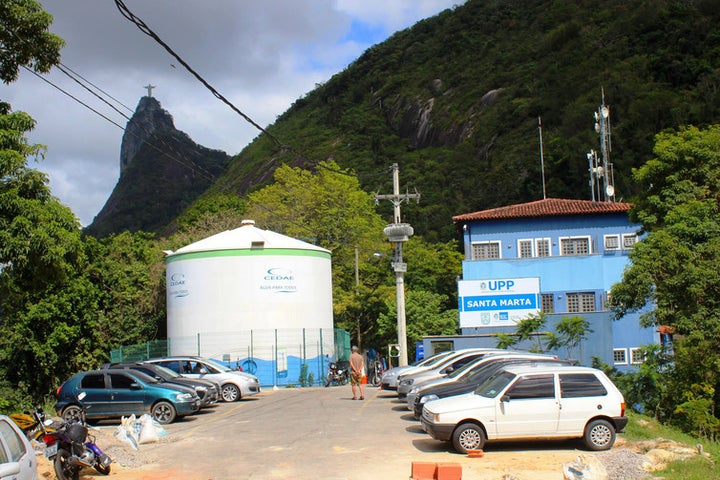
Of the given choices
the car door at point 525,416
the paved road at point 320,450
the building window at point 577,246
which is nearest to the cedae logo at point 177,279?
the paved road at point 320,450

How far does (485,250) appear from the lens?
43688 millimetres

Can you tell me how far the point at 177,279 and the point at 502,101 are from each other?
82473 mm

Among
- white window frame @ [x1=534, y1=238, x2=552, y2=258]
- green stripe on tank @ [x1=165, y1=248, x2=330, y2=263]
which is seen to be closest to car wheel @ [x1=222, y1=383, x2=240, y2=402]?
green stripe on tank @ [x1=165, y1=248, x2=330, y2=263]

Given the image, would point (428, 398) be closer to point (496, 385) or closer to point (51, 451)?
point (496, 385)

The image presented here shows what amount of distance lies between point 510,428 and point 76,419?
7636 mm

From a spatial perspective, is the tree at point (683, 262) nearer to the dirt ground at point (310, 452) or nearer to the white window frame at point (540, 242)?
the dirt ground at point (310, 452)

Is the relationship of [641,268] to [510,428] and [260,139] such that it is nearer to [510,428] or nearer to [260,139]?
[510,428]

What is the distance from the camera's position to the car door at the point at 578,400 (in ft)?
46.2

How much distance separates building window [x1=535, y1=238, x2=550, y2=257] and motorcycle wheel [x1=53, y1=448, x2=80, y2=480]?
3434 centimetres

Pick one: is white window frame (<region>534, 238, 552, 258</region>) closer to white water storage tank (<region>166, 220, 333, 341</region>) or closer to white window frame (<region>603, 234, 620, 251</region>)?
white window frame (<region>603, 234, 620, 251</region>)

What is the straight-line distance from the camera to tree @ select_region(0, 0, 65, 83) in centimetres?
1734

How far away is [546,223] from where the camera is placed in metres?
43.4

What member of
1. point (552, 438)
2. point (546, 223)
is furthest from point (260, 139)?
point (552, 438)

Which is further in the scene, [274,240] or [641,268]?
[274,240]
